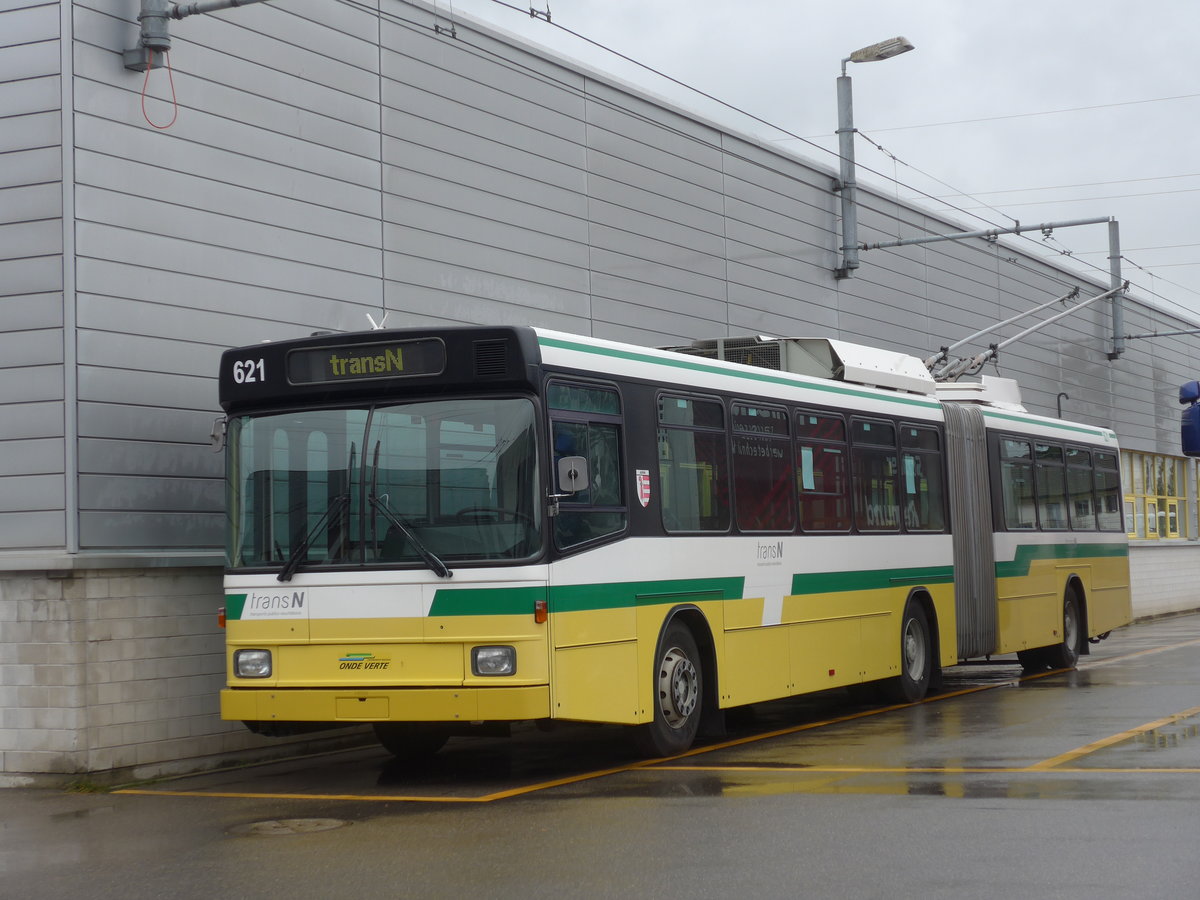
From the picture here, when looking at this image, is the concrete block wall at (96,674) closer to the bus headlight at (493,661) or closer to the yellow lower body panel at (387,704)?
the yellow lower body panel at (387,704)

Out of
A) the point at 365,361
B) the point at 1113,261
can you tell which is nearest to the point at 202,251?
the point at 365,361

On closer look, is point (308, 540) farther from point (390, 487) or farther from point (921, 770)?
point (921, 770)

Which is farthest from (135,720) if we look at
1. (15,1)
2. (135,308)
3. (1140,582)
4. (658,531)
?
(1140,582)

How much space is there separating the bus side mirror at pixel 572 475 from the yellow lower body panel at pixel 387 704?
1.30m

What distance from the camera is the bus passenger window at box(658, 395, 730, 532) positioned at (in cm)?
1240

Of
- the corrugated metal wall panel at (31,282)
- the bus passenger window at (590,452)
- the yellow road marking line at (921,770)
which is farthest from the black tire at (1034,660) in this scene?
the corrugated metal wall panel at (31,282)

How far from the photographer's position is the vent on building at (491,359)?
10906 millimetres

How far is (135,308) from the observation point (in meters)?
12.9

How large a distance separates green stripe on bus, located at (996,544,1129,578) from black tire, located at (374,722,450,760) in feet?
26.7

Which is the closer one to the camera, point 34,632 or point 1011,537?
point 34,632

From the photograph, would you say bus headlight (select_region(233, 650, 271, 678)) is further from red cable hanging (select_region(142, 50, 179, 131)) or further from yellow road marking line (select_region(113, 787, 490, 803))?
red cable hanging (select_region(142, 50, 179, 131))

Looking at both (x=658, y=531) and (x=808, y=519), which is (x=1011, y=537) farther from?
(x=658, y=531)

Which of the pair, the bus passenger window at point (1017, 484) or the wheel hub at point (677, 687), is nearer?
the wheel hub at point (677, 687)

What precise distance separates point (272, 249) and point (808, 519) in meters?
5.26
